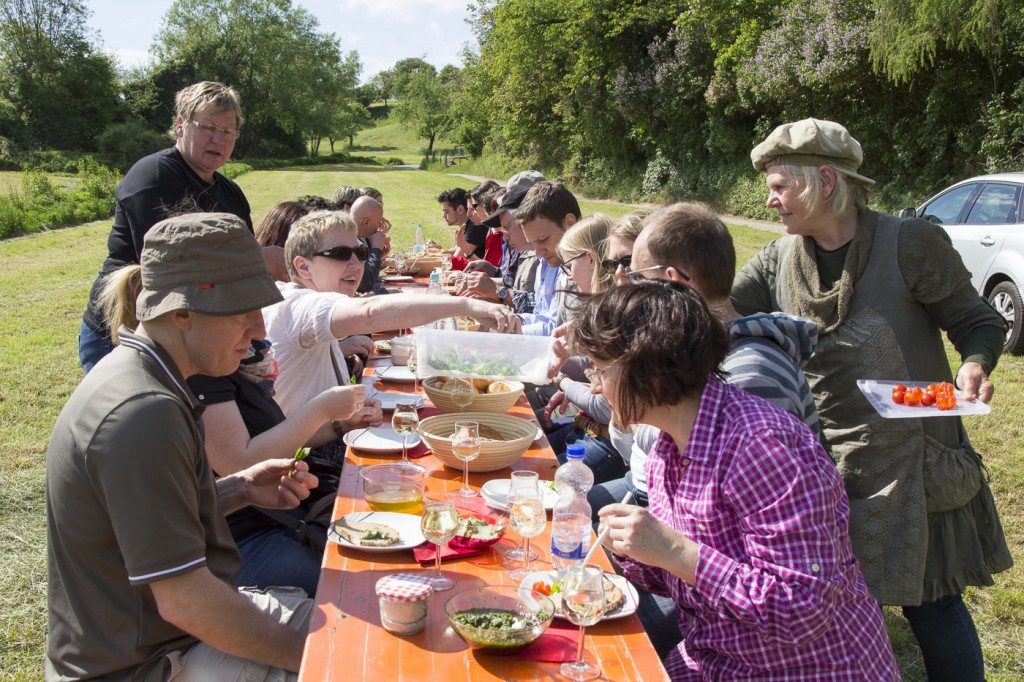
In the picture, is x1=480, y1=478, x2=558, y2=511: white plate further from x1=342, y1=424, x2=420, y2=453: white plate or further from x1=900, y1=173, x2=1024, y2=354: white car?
x1=900, y1=173, x2=1024, y2=354: white car

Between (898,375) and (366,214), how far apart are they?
17.7 ft

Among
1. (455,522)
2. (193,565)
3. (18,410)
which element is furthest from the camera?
(18,410)

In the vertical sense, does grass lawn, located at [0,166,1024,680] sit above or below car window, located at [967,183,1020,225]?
below

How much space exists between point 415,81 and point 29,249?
64.5m

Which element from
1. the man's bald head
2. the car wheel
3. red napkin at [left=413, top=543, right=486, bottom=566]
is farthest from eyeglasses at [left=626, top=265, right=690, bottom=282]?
the car wheel

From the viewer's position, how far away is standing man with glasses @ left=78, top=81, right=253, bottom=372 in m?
4.02

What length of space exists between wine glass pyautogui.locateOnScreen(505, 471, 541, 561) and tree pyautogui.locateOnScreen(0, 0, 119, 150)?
181ft

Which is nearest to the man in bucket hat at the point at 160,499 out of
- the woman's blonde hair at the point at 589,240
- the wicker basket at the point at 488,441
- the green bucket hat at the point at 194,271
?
the green bucket hat at the point at 194,271

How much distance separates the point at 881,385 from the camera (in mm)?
2508

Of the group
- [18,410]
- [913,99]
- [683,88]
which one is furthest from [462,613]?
[683,88]

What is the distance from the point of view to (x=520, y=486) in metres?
2.43

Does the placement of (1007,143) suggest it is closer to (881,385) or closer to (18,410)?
(881,385)

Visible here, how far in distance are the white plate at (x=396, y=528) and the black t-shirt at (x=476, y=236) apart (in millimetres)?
6950

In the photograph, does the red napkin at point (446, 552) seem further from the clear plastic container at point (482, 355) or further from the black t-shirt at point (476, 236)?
the black t-shirt at point (476, 236)
